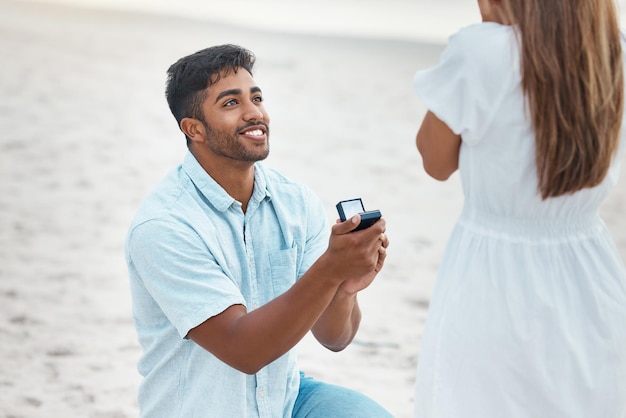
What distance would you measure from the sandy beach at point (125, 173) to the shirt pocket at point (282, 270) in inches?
55.7

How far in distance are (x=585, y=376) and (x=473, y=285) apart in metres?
0.31

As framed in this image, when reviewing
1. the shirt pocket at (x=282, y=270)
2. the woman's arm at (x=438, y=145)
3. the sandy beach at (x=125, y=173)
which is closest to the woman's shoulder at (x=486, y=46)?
the woman's arm at (x=438, y=145)

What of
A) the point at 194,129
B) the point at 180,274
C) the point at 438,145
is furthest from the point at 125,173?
the point at 438,145

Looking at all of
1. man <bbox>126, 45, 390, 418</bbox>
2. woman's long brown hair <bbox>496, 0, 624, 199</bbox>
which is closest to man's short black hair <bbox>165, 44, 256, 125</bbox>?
man <bbox>126, 45, 390, 418</bbox>

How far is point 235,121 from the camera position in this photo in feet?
8.94

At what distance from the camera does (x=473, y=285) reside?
216cm

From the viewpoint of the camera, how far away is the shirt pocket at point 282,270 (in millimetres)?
2750

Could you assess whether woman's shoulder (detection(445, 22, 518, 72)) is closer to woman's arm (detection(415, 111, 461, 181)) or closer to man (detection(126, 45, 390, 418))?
woman's arm (detection(415, 111, 461, 181))

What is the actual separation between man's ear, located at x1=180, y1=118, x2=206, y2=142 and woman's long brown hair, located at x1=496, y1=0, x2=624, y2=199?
3.24ft

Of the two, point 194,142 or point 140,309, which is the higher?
point 194,142

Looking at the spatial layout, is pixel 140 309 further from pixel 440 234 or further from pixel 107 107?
pixel 107 107

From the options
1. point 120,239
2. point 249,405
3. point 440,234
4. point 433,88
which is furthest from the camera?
point 440,234

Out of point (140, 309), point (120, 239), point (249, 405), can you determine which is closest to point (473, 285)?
point (249, 405)

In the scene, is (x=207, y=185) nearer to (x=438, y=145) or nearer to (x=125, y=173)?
(x=438, y=145)
